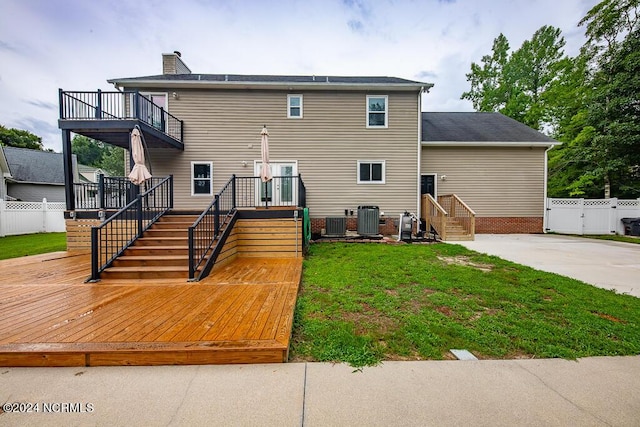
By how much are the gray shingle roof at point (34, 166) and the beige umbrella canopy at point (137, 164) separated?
18.6 m

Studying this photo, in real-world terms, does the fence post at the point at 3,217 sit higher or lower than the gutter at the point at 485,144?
lower

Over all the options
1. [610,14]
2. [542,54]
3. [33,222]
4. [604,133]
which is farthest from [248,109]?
[542,54]

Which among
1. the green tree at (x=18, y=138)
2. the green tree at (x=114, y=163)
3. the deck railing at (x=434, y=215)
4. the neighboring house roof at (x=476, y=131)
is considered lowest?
the deck railing at (x=434, y=215)

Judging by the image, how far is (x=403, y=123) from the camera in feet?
33.8

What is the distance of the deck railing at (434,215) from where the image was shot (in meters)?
9.30

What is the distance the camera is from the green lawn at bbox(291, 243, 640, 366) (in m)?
2.36

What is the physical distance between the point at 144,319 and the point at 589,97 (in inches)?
862

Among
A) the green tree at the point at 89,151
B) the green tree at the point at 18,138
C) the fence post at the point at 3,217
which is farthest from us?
the green tree at the point at 89,151

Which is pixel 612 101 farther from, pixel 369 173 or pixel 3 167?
pixel 3 167

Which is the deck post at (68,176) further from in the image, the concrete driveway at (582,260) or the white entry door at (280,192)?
the concrete driveway at (582,260)

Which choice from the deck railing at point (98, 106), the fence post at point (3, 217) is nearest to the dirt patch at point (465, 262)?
the deck railing at point (98, 106)

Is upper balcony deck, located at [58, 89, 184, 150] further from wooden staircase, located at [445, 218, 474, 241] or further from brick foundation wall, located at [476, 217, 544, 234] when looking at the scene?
brick foundation wall, located at [476, 217, 544, 234]

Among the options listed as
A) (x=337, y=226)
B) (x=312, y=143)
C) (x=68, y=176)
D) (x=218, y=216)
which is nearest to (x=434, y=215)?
(x=337, y=226)

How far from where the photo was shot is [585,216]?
11586mm
